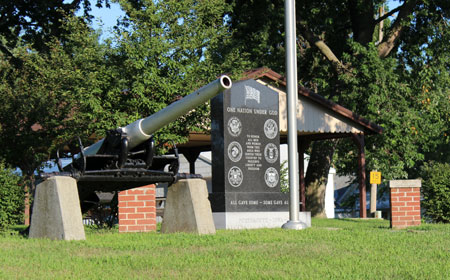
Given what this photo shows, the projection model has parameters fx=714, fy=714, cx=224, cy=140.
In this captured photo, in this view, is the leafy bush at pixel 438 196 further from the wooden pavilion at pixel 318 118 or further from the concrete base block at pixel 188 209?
the wooden pavilion at pixel 318 118

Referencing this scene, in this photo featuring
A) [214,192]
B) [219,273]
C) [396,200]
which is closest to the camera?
[219,273]

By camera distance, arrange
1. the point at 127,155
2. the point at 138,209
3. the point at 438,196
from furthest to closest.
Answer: the point at 438,196 < the point at 138,209 < the point at 127,155

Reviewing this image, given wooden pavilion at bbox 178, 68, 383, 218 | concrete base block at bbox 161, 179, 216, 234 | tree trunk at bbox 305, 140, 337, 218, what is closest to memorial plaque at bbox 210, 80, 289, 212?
concrete base block at bbox 161, 179, 216, 234

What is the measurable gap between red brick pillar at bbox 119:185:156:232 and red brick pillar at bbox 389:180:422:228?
4.54 m

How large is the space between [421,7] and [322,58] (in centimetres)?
438

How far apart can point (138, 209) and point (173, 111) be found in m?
3.15

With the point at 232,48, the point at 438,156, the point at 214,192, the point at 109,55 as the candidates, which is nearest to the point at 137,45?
the point at 109,55

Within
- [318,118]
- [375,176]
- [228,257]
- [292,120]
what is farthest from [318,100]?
[228,257]

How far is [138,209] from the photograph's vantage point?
12.3 m

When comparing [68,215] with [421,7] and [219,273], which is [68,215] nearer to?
[219,273]

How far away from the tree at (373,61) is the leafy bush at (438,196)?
32.9ft

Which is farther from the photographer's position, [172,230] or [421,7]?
[421,7]

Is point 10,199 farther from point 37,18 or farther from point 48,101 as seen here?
point 37,18

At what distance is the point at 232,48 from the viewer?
2158cm
